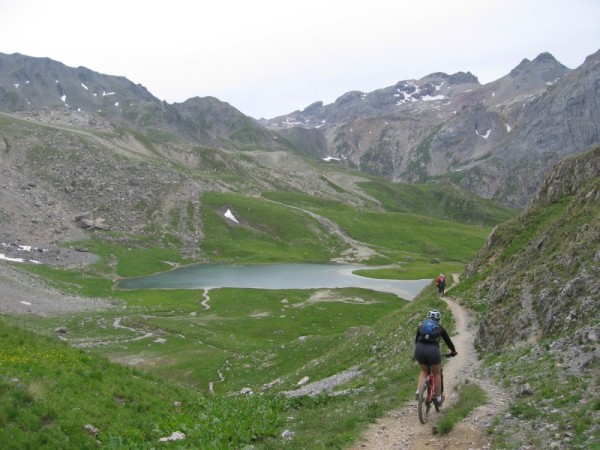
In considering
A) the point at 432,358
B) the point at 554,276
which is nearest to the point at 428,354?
the point at 432,358

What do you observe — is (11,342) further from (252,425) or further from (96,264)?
(96,264)

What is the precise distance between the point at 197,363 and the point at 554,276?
43.5 meters

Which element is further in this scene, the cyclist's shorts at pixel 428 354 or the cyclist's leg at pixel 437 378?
the cyclist's leg at pixel 437 378

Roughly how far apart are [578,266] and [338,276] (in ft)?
382

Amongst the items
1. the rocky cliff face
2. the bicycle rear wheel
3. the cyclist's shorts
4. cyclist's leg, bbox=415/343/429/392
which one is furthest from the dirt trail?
the rocky cliff face

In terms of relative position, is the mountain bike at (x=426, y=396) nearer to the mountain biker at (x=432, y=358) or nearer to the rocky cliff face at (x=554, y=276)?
the mountain biker at (x=432, y=358)

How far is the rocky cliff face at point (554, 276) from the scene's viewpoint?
2339 centimetres

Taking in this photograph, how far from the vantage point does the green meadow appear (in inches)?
688

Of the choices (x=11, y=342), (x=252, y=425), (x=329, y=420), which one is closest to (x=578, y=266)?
(x=329, y=420)

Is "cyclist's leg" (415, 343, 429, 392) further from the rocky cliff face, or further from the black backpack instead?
the rocky cliff face

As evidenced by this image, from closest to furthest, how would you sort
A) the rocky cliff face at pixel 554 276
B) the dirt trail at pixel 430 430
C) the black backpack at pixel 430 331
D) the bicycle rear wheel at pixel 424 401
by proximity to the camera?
the dirt trail at pixel 430 430, the bicycle rear wheel at pixel 424 401, the black backpack at pixel 430 331, the rocky cliff face at pixel 554 276

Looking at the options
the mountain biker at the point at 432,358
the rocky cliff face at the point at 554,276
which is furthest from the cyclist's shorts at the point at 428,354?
the rocky cliff face at the point at 554,276

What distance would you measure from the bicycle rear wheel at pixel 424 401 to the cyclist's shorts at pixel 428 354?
80 centimetres

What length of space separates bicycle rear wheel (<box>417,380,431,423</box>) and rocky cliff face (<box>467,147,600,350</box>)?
777 centimetres
